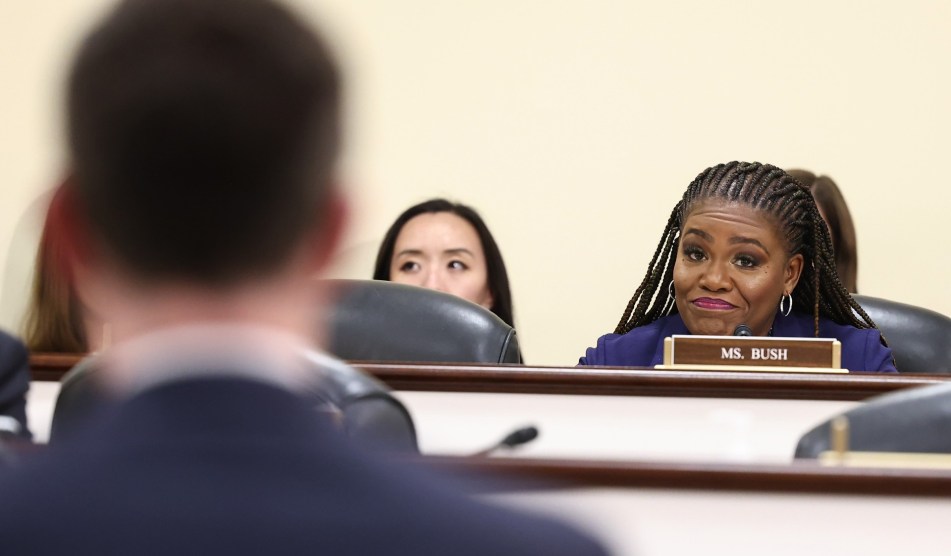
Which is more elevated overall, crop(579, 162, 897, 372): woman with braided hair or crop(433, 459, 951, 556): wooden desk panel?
crop(579, 162, 897, 372): woman with braided hair

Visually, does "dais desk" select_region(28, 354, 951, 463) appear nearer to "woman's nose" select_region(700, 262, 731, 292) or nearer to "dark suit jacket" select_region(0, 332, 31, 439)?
"dark suit jacket" select_region(0, 332, 31, 439)

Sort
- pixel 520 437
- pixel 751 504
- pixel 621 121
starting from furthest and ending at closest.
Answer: pixel 621 121 → pixel 520 437 → pixel 751 504

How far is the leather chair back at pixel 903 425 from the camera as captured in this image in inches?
55.4

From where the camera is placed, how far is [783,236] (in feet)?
10.1

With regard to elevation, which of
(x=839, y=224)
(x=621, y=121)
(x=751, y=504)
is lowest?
(x=751, y=504)

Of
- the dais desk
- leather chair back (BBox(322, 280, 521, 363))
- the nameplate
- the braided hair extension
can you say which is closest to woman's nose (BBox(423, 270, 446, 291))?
the braided hair extension

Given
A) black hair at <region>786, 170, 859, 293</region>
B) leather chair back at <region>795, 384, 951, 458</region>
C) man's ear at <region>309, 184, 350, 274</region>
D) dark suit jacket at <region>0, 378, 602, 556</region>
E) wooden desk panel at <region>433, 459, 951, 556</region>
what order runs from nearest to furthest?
dark suit jacket at <region>0, 378, 602, 556</region> < man's ear at <region>309, 184, 350, 274</region> < wooden desk panel at <region>433, 459, 951, 556</region> < leather chair back at <region>795, 384, 951, 458</region> < black hair at <region>786, 170, 859, 293</region>

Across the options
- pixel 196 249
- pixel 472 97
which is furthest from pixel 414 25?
pixel 196 249

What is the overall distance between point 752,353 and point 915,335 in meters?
0.72

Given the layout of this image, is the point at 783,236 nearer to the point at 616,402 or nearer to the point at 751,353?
the point at 751,353

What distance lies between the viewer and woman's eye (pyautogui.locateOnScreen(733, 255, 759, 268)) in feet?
9.97

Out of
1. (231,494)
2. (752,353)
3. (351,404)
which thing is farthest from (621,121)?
(231,494)

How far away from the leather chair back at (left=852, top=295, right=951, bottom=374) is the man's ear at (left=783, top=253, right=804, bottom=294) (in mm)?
169

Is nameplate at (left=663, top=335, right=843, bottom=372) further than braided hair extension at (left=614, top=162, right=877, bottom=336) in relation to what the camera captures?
No
